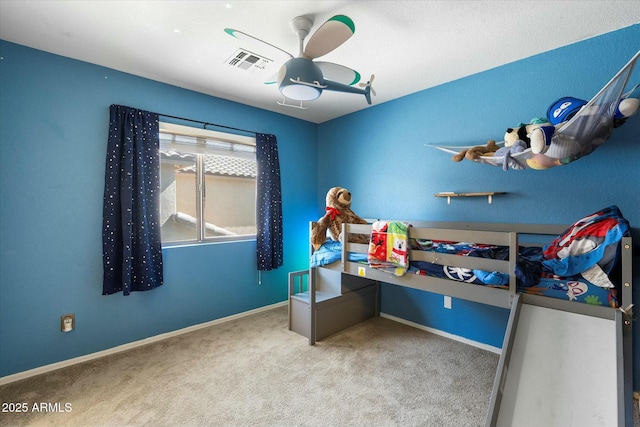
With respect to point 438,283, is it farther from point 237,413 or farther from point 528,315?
point 237,413

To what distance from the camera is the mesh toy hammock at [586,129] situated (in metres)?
1.41

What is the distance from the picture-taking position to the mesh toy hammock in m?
1.41

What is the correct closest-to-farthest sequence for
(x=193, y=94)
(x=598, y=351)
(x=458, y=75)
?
(x=598, y=351) < (x=458, y=75) < (x=193, y=94)

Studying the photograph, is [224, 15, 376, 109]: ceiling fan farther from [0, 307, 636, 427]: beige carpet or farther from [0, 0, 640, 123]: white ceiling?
[0, 307, 636, 427]: beige carpet

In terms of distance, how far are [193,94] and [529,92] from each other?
3.02m

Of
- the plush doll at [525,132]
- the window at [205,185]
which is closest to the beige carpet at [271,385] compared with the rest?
the window at [205,185]

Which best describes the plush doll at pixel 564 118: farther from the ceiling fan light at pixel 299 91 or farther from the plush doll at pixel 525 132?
the ceiling fan light at pixel 299 91

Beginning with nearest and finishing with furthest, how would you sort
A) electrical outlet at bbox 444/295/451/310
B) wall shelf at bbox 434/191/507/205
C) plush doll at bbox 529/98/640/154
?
plush doll at bbox 529/98/640/154 < wall shelf at bbox 434/191/507/205 < electrical outlet at bbox 444/295/451/310

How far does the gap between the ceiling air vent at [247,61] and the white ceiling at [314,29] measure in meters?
0.05

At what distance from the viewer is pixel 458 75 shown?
257cm

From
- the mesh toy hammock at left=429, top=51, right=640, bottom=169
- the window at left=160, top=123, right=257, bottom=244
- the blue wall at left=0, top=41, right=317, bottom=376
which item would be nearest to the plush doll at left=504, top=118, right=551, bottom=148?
the mesh toy hammock at left=429, top=51, right=640, bottom=169

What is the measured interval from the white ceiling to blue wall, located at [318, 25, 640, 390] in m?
0.18

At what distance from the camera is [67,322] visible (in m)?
2.26

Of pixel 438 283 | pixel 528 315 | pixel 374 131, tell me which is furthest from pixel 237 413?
pixel 374 131
